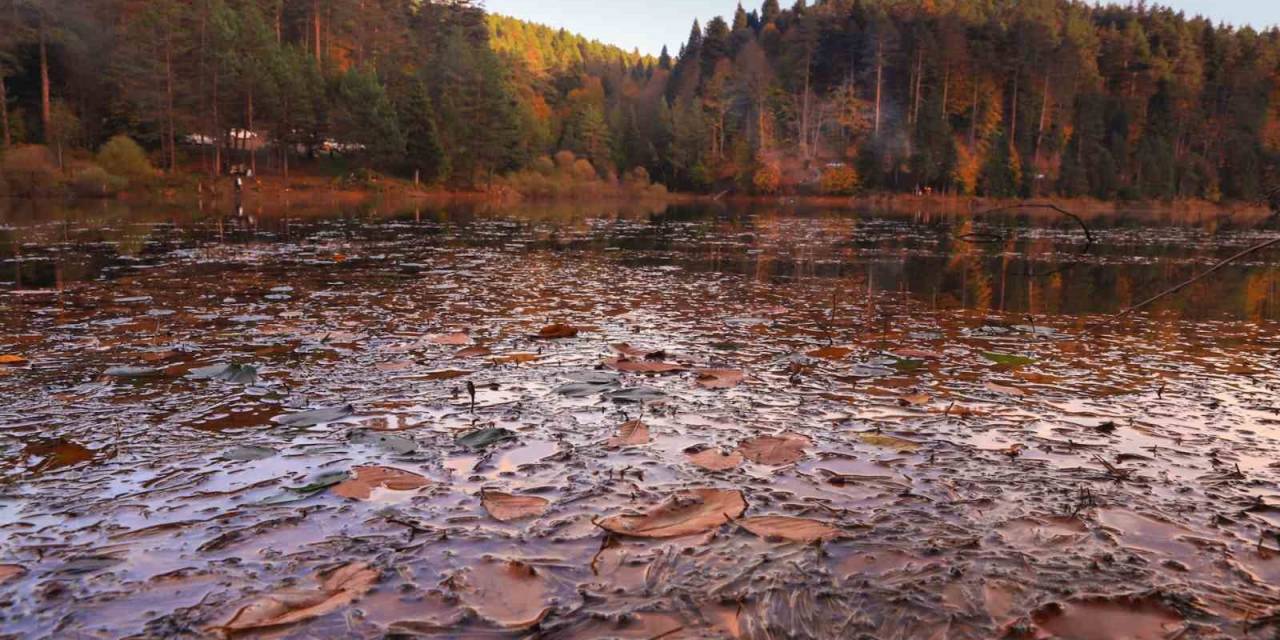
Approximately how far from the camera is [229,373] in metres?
5.16

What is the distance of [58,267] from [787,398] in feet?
38.7

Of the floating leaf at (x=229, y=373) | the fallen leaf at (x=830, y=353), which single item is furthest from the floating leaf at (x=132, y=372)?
the fallen leaf at (x=830, y=353)

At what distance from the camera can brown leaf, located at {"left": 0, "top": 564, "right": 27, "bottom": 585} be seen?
8.05 feet

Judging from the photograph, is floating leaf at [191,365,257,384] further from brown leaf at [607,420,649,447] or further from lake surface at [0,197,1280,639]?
brown leaf at [607,420,649,447]

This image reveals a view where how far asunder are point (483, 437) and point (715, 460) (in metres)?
1.24

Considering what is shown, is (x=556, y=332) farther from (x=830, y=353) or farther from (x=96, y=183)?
(x=96, y=183)

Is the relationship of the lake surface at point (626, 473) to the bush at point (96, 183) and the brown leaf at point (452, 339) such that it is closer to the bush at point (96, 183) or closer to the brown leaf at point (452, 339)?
the brown leaf at point (452, 339)

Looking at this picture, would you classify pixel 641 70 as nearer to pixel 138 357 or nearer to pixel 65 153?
pixel 65 153

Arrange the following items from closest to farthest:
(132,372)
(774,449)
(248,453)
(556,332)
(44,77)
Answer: (248,453) → (774,449) → (132,372) → (556,332) → (44,77)

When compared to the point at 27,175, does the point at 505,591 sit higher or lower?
lower

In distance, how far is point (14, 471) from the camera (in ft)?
11.0

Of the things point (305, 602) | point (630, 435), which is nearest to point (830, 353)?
point (630, 435)

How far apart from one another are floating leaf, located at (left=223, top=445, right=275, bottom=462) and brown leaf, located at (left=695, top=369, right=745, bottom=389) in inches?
107

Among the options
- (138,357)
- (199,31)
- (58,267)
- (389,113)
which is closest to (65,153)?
(199,31)
